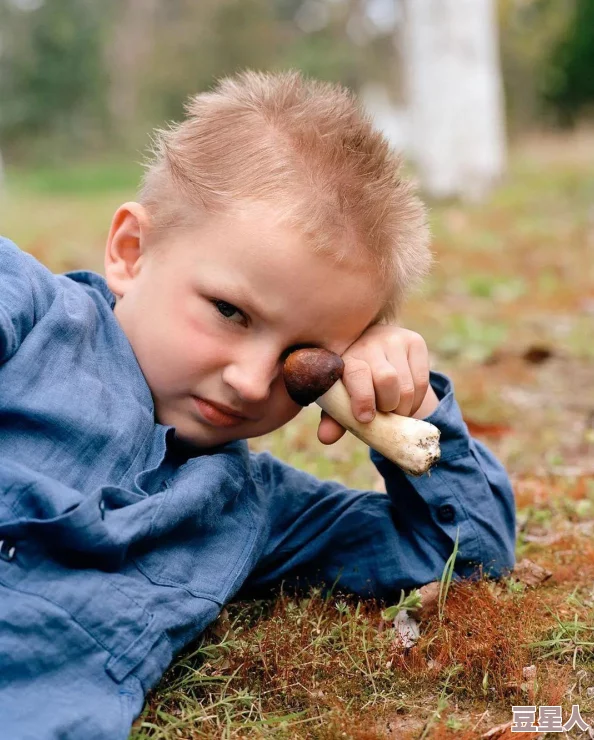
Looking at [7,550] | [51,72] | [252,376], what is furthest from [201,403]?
[51,72]

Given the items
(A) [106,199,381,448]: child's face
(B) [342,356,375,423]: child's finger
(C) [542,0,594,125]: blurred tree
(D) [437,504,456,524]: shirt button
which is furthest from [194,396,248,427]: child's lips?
(C) [542,0,594,125]: blurred tree

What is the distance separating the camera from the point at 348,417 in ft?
6.44

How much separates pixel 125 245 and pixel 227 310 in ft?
1.25

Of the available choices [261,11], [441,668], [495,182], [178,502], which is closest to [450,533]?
[441,668]

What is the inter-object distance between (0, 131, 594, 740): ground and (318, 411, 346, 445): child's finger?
377 millimetres

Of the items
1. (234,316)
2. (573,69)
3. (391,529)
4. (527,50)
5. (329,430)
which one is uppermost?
(234,316)

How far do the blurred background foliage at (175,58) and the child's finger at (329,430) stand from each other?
62.3 feet

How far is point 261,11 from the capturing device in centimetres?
2595

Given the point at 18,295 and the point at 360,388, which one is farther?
the point at 360,388

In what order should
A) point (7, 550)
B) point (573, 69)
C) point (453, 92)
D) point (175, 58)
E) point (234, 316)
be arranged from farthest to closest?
1. point (175, 58)
2. point (573, 69)
3. point (453, 92)
4. point (234, 316)
5. point (7, 550)

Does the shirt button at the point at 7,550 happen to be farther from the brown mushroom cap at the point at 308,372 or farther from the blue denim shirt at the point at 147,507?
the brown mushroom cap at the point at 308,372

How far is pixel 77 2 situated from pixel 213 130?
2308cm

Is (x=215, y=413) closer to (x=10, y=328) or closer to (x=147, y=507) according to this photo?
(x=147, y=507)

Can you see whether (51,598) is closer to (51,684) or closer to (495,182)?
(51,684)
